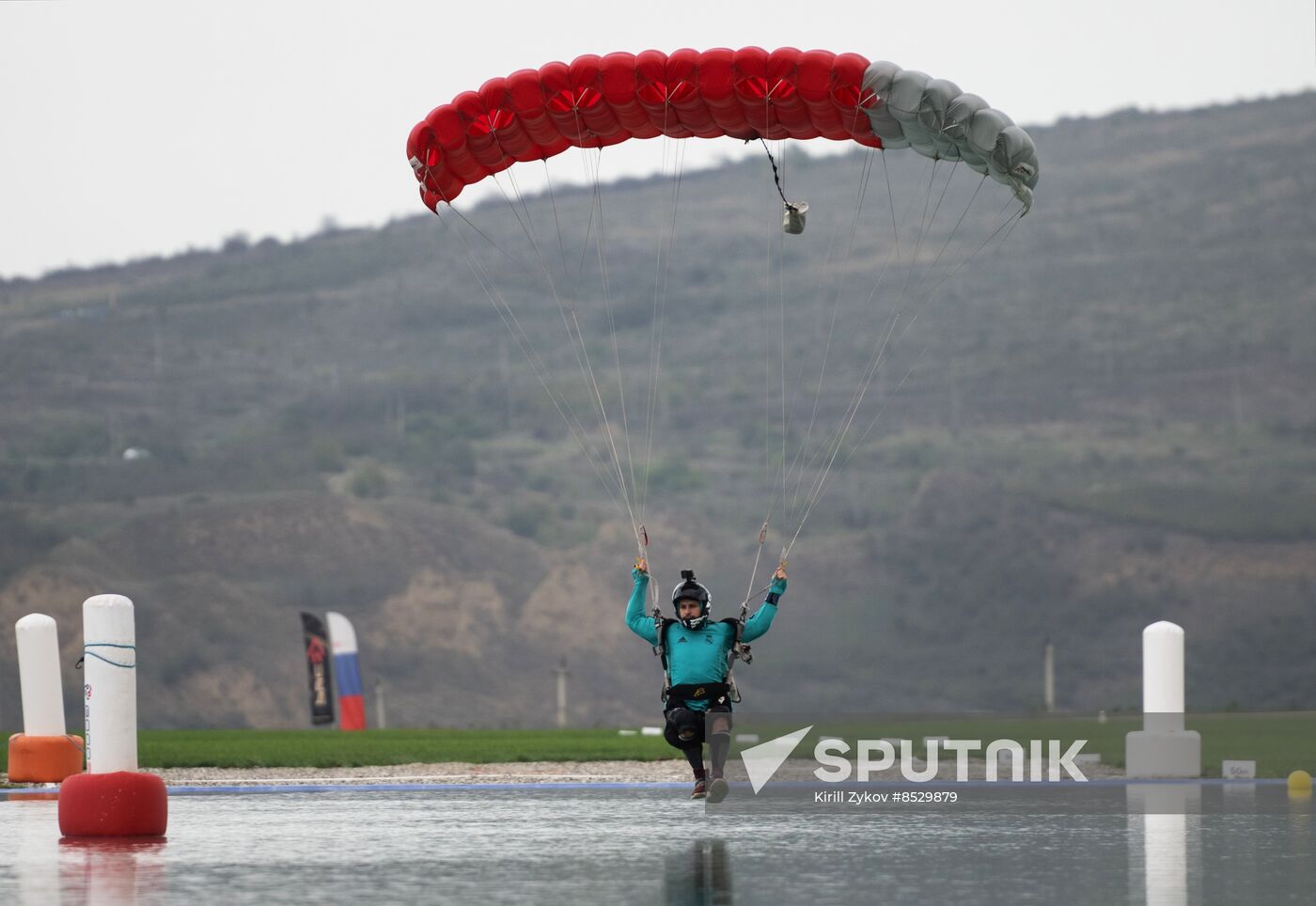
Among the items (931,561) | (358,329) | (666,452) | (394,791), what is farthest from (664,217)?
(394,791)

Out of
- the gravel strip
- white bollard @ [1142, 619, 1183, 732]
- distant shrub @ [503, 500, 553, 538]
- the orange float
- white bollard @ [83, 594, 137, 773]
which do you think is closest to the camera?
white bollard @ [83, 594, 137, 773]

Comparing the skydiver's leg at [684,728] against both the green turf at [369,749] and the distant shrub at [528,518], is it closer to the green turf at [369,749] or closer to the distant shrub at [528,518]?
the green turf at [369,749]

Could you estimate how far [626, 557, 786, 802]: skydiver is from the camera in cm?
1354

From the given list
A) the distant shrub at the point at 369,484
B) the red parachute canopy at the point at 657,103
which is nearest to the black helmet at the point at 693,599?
the red parachute canopy at the point at 657,103

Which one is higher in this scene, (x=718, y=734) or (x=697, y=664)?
(x=697, y=664)

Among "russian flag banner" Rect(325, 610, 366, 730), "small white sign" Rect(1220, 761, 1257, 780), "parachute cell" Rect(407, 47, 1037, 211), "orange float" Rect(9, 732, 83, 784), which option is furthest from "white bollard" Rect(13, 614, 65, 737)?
"russian flag banner" Rect(325, 610, 366, 730)

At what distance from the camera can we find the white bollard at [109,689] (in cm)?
1215

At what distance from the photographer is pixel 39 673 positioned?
55.6 feet

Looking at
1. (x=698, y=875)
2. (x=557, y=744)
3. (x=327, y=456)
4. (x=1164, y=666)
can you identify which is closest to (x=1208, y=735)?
(x=557, y=744)

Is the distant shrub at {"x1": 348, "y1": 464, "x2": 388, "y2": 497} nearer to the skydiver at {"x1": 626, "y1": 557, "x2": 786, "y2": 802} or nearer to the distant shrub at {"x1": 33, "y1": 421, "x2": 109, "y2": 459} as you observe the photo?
the distant shrub at {"x1": 33, "y1": 421, "x2": 109, "y2": 459}

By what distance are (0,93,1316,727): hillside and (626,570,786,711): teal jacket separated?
43.2 m

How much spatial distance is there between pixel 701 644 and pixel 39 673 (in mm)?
6753

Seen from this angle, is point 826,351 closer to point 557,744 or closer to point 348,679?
point 557,744

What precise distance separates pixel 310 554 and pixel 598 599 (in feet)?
37.9
